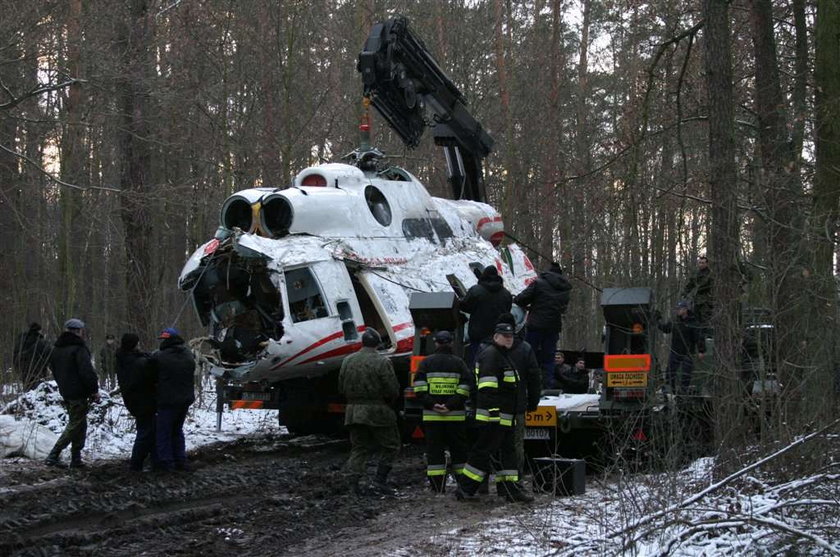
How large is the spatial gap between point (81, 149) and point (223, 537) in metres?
22.6

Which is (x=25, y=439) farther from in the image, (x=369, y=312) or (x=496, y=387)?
(x=496, y=387)

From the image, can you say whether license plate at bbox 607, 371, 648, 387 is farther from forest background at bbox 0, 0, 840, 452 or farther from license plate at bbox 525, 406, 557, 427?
forest background at bbox 0, 0, 840, 452

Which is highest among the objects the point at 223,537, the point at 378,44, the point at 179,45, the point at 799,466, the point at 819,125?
the point at 179,45

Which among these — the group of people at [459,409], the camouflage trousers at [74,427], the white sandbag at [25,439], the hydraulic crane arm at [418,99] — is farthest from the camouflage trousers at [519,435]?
the hydraulic crane arm at [418,99]

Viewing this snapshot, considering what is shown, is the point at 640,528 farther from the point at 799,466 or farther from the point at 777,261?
the point at 777,261

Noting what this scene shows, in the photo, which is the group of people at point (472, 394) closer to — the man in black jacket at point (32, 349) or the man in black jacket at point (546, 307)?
the man in black jacket at point (546, 307)

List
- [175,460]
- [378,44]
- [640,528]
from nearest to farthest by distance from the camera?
[640,528] < [175,460] < [378,44]

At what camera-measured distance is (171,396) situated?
12305mm

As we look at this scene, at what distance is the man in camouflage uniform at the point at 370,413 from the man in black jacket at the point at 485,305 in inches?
74.5

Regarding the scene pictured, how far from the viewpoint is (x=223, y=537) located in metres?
9.15

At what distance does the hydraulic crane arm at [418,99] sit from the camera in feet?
51.6

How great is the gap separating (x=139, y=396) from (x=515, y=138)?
20365 mm

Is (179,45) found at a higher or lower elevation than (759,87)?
higher

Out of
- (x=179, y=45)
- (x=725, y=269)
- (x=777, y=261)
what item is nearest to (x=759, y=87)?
(x=725, y=269)
